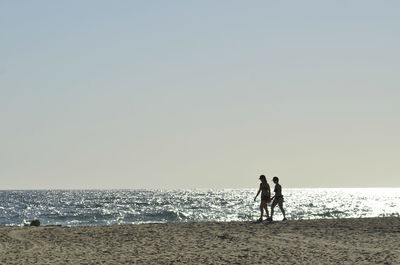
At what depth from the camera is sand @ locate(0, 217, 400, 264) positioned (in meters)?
15.1

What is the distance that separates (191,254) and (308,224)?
870 cm

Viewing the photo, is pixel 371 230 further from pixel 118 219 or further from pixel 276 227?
pixel 118 219

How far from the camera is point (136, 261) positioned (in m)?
14.8

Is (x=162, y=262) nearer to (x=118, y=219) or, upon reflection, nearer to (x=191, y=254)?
(x=191, y=254)

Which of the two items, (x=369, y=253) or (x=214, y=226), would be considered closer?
(x=369, y=253)

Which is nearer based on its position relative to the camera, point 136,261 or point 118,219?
point 136,261

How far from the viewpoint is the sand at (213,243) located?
1509 cm

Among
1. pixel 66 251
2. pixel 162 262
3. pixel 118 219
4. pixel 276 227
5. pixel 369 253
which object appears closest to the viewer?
pixel 162 262

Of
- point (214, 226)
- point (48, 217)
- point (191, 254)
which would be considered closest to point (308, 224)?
point (214, 226)

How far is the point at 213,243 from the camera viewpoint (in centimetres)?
1805

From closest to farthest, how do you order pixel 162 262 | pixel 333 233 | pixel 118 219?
pixel 162 262 → pixel 333 233 → pixel 118 219

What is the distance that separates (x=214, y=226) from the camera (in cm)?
2295

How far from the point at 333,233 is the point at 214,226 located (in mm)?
5056

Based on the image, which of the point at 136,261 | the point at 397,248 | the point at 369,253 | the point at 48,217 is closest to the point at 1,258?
the point at 136,261
